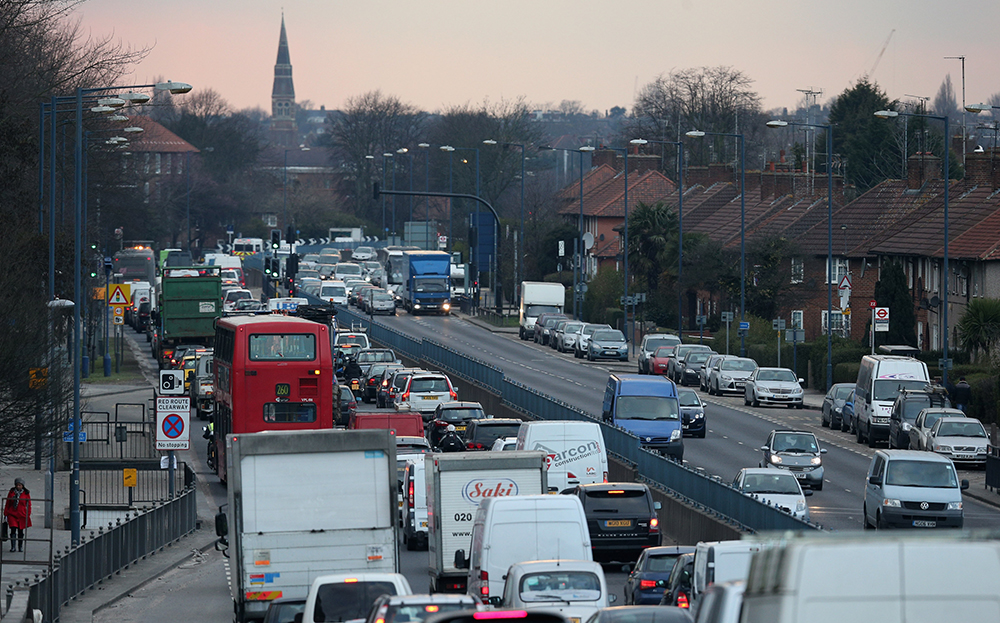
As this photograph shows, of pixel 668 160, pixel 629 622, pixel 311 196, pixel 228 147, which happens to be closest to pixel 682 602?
pixel 629 622

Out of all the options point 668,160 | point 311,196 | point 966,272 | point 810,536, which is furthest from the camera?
point 311,196

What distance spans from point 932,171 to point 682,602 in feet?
191

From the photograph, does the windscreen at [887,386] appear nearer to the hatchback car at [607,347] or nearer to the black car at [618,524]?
the black car at [618,524]

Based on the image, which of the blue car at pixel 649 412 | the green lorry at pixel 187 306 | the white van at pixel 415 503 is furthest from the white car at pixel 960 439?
the green lorry at pixel 187 306

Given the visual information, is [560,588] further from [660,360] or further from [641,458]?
[660,360]

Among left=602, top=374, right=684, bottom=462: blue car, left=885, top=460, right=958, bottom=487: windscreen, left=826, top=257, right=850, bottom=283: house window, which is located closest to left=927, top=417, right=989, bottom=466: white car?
left=602, top=374, right=684, bottom=462: blue car

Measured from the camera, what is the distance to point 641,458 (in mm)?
33250

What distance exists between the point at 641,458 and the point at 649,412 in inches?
226

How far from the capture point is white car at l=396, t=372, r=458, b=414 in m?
47.7

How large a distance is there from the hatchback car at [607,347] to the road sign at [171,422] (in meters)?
40.4

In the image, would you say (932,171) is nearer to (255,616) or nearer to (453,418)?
(453,418)

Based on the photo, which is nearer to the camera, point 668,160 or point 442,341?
point 442,341

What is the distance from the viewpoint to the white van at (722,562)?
17531 millimetres

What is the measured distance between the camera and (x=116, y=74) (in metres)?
61.6
